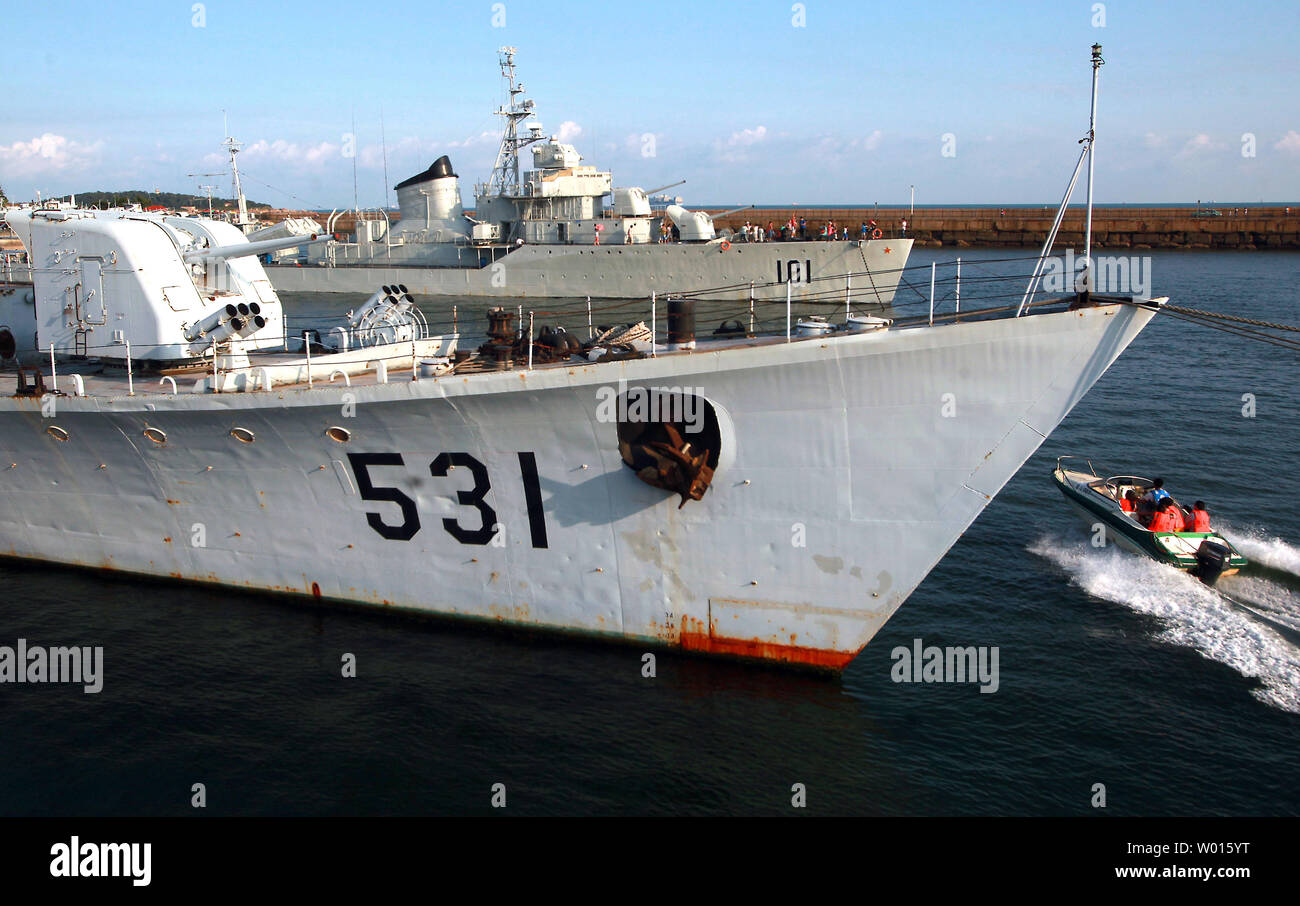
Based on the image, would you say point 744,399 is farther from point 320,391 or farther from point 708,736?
point 320,391

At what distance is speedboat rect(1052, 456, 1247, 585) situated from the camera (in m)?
18.5

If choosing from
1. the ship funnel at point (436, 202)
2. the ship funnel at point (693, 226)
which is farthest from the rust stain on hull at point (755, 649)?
the ship funnel at point (436, 202)

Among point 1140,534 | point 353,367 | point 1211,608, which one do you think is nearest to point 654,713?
point 353,367

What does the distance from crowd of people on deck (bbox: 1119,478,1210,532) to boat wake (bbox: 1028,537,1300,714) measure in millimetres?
803

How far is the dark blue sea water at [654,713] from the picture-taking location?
1175 centimetres

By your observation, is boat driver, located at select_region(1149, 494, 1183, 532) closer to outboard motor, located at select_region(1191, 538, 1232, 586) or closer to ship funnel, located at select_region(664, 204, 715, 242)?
outboard motor, located at select_region(1191, 538, 1232, 586)

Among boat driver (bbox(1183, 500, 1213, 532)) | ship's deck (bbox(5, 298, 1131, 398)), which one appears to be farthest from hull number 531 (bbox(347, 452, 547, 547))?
boat driver (bbox(1183, 500, 1213, 532))

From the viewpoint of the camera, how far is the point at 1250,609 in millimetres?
17359

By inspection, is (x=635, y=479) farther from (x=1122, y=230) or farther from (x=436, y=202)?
(x=1122, y=230)

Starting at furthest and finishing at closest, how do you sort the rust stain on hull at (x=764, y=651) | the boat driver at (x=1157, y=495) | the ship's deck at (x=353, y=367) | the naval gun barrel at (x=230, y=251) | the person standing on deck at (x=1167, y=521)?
the boat driver at (x=1157, y=495), the person standing on deck at (x=1167, y=521), the naval gun barrel at (x=230, y=251), the rust stain on hull at (x=764, y=651), the ship's deck at (x=353, y=367)

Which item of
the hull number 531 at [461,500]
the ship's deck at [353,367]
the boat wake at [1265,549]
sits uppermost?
the ship's deck at [353,367]

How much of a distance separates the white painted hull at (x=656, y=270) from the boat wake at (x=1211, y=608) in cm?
3192

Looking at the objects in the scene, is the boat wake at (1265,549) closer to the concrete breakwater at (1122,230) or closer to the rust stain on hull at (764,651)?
the rust stain on hull at (764,651)

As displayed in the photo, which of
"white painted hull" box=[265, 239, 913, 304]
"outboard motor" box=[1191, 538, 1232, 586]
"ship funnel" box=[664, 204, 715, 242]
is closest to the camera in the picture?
"outboard motor" box=[1191, 538, 1232, 586]
